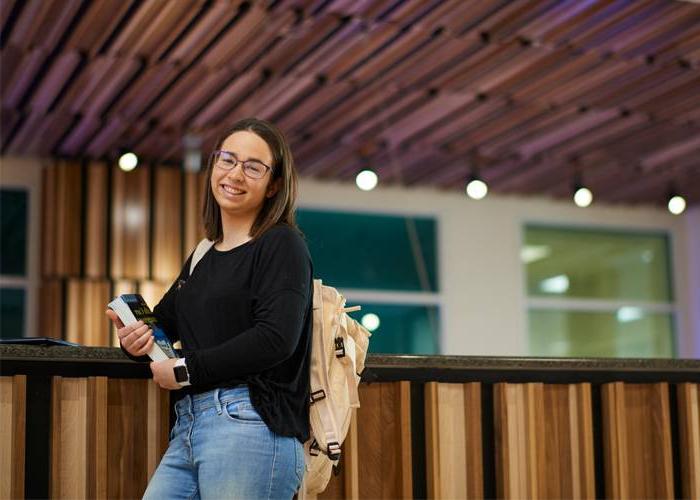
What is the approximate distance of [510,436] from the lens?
375 centimetres

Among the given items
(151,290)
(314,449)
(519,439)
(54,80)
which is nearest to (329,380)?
(314,449)

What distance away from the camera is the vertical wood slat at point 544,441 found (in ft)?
12.3

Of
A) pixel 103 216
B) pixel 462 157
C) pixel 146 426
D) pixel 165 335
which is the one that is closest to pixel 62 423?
pixel 146 426

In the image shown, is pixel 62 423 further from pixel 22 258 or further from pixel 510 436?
pixel 22 258

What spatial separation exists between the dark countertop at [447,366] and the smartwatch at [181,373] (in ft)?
2.34

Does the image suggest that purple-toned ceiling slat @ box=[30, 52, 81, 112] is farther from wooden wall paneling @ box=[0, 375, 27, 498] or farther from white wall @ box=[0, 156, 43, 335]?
wooden wall paneling @ box=[0, 375, 27, 498]

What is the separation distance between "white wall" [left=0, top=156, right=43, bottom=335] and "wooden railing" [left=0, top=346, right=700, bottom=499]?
5.58m

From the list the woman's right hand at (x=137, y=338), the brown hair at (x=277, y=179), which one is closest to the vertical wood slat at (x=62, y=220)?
the woman's right hand at (x=137, y=338)

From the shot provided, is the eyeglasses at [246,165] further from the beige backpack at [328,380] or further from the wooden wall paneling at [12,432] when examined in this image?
the wooden wall paneling at [12,432]

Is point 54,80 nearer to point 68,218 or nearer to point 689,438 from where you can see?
point 68,218

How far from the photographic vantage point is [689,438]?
3.99m

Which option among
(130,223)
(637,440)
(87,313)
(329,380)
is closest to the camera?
(329,380)

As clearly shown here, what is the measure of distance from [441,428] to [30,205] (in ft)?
19.2

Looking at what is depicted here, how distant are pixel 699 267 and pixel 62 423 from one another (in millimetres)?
8854
